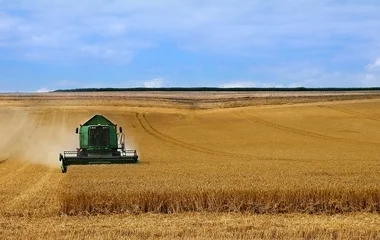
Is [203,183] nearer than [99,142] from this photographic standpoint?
Yes

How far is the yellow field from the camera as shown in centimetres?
1450

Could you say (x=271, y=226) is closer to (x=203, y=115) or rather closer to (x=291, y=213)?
(x=291, y=213)

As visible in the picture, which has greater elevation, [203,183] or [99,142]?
[99,142]

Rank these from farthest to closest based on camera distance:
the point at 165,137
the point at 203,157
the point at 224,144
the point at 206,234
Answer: the point at 165,137
the point at 224,144
the point at 203,157
the point at 206,234

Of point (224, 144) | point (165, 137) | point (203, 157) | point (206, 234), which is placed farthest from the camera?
point (165, 137)

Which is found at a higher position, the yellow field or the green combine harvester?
the green combine harvester

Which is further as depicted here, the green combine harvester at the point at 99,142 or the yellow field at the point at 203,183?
the green combine harvester at the point at 99,142

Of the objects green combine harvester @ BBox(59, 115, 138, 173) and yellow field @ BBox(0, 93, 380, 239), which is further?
green combine harvester @ BBox(59, 115, 138, 173)

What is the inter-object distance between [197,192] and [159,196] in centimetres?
95

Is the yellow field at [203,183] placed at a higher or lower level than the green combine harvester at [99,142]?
lower

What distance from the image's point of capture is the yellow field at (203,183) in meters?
14.5

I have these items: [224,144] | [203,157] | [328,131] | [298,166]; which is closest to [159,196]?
[298,166]

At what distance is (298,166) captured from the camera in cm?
2691

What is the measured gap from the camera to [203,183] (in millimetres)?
18719
